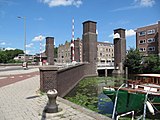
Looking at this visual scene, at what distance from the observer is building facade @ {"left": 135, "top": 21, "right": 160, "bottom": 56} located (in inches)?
2034

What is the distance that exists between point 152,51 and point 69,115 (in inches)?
2038

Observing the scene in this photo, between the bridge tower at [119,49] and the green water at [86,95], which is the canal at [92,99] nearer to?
the green water at [86,95]

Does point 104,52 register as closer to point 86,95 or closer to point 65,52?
point 65,52

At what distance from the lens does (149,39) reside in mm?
54344

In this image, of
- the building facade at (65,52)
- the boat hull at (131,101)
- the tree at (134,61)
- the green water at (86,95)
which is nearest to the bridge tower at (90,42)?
the tree at (134,61)

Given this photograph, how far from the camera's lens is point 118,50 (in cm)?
4697

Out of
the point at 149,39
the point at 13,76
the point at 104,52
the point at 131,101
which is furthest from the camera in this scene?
the point at 104,52

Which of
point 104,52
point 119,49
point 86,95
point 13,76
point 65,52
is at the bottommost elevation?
point 86,95

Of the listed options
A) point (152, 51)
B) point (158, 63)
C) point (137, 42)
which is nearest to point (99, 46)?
point (137, 42)

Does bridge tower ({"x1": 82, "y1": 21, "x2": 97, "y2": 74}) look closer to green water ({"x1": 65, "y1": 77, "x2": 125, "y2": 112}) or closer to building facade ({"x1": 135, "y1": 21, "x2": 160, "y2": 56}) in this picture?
green water ({"x1": 65, "y1": 77, "x2": 125, "y2": 112})

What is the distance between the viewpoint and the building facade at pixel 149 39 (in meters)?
51.7

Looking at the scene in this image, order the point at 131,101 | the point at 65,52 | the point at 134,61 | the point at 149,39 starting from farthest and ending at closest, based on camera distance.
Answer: the point at 65,52, the point at 149,39, the point at 134,61, the point at 131,101

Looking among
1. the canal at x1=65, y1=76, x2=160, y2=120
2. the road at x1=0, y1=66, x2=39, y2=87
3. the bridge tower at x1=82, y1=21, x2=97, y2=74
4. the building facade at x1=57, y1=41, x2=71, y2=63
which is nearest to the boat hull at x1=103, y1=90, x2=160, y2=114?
the canal at x1=65, y1=76, x2=160, y2=120

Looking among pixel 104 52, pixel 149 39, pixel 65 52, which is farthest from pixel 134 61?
pixel 65 52
